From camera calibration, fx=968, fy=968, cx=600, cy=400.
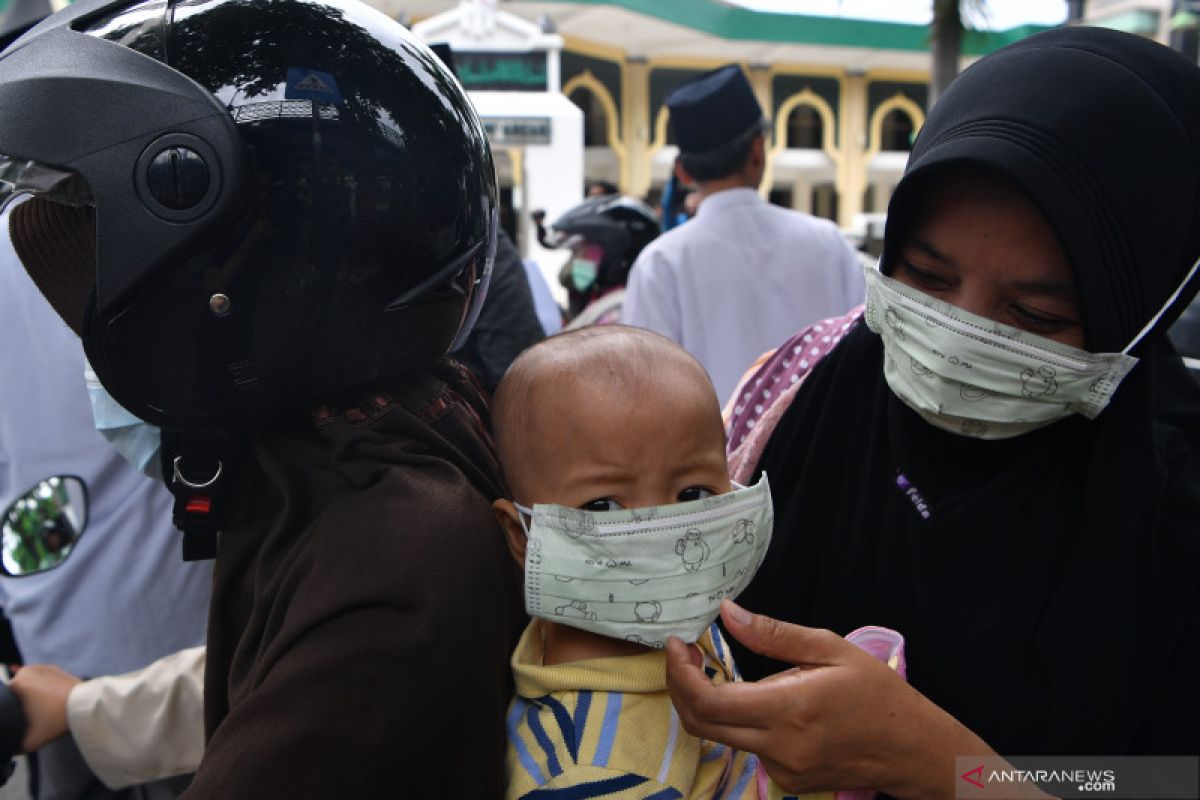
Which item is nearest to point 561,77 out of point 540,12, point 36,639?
point 540,12

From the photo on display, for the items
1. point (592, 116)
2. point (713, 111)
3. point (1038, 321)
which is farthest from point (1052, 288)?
point (592, 116)

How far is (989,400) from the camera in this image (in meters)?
1.40

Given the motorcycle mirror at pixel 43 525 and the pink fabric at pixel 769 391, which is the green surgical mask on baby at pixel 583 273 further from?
the motorcycle mirror at pixel 43 525

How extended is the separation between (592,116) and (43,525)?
23.1 metres

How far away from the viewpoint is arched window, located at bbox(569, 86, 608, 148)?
2334cm

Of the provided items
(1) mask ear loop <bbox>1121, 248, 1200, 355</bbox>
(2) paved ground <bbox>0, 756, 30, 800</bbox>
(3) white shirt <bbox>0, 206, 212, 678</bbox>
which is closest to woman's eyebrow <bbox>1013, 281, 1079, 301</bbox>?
(1) mask ear loop <bbox>1121, 248, 1200, 355</bbox>

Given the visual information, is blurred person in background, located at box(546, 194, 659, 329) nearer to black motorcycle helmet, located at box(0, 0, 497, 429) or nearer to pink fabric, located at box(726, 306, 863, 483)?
pink fabric, located at box(726, 306, 863, 483)

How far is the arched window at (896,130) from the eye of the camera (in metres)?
26.8

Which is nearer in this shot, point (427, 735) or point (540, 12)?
point (427, 735)

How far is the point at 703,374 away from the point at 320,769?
68cm

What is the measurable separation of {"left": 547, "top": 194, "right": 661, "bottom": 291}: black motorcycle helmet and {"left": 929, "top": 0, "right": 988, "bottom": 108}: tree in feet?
14.9

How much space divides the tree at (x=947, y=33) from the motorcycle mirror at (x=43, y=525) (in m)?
8.74

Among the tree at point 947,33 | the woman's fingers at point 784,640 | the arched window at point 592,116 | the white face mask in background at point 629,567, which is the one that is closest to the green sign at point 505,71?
the arched window at point 592,116

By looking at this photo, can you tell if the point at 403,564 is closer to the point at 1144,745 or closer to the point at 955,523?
the point at 955,523
